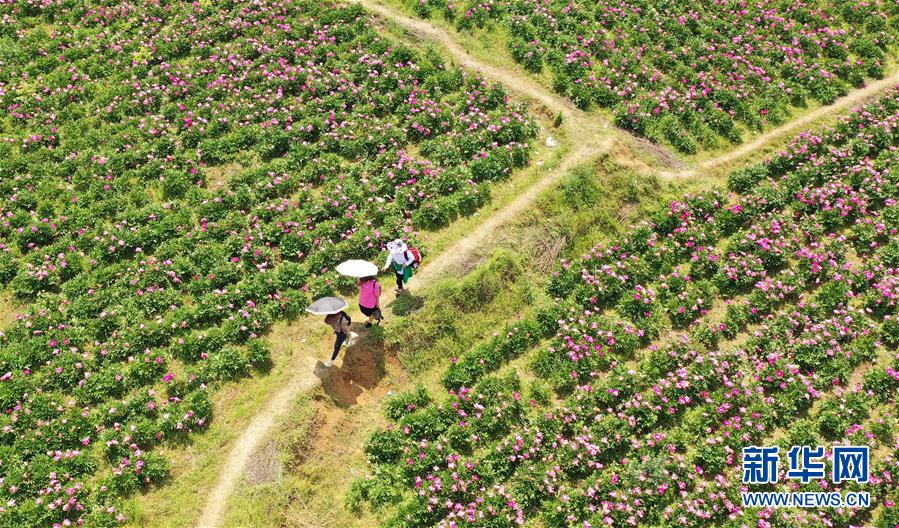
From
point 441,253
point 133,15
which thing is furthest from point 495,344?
point 133,15

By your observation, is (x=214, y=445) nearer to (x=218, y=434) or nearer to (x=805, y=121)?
(x=218, y=434)

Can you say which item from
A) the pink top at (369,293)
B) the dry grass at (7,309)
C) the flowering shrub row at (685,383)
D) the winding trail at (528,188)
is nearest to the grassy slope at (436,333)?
the winding trail at (528,188)

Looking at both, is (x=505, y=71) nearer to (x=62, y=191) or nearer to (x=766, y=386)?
(x=766, y=386)

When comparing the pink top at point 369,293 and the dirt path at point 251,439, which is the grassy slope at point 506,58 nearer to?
the pink top at point 369,293

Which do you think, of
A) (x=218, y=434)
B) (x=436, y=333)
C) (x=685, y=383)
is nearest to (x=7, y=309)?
(x=218, y=434)

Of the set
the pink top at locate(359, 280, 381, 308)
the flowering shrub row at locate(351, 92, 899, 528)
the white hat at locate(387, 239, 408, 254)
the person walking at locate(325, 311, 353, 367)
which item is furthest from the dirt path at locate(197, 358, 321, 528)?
the white hat at locate(387, 239, 408, 254)

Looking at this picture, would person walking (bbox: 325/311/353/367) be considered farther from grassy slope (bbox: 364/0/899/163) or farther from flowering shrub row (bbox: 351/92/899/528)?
grassy slope (bbox: 364/0/899/163)
